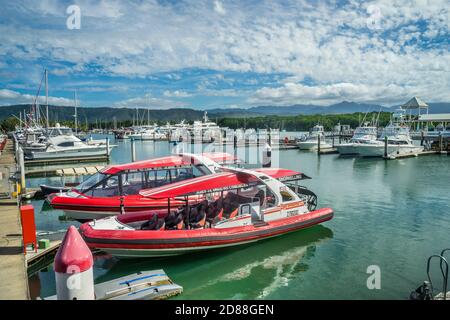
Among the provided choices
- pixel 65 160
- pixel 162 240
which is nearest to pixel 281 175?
pixel 162 240

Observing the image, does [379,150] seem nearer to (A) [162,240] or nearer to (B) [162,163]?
(B) [162,163]

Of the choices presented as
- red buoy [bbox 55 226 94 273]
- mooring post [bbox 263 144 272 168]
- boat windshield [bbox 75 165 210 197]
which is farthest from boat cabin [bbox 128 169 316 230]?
mooring post [bbox 263 144 272 168]

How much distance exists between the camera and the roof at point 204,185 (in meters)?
11.5

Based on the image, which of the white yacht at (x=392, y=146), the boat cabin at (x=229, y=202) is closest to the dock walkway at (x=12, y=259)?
the boat cabin at (x=229, y=202)

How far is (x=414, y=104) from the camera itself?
244 ft

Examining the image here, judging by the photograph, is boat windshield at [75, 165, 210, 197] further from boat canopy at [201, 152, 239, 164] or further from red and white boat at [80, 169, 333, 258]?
red and white boat at [80, 169, 333, 258]

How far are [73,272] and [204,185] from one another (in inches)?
227

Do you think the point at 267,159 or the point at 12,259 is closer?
the point at 12,259

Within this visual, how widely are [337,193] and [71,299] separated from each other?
1977cm

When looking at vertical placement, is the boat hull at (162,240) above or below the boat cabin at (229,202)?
below

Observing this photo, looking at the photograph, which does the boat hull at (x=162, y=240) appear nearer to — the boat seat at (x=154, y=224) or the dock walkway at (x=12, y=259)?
the boat seat at (x=154, y=224)

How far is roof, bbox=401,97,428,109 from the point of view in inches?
2891

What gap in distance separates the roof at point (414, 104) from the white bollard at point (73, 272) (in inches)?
3121

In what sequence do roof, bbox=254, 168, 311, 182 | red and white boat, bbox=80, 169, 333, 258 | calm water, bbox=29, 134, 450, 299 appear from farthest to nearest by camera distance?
1. roof, bbox=254, 168, 311, 182
2. red and white boat, bbox=80, 169, 333, 258
3. calm water, bbox=29, 134, 450, 299
